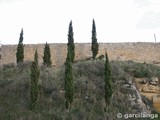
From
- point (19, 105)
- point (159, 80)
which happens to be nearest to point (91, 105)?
point (19, 105)

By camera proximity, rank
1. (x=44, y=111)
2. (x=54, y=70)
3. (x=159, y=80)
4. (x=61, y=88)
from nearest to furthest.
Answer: (x=44, y=111), (x=61, y=88), (x=159, y=80), (x=54, y=70)

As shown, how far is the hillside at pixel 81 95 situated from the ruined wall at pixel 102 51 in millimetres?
13799

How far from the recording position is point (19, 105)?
1298 inches

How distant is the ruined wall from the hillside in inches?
543

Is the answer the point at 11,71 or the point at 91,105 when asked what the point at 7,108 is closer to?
the point at 91,105

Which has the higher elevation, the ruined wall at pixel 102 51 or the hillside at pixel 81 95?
the ruined wall at pixel 102 51

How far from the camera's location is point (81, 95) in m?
34.0

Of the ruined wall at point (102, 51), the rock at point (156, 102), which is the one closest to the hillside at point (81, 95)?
the rock at point (156, 102)

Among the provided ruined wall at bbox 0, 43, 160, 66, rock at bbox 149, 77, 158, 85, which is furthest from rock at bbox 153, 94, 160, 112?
ruined wall at bbox 0, 43, 160, 66

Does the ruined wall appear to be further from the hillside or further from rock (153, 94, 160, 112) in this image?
rock (153, 94, 160, 112)

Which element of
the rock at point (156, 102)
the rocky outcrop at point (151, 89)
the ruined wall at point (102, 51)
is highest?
the ruined wall at point (102, 51)

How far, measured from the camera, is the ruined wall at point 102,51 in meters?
54.3

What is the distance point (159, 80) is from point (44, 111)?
41.0 ft

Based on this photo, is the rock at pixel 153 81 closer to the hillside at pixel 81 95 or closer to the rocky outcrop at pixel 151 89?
the rocky outcrop at pixel 151 89
